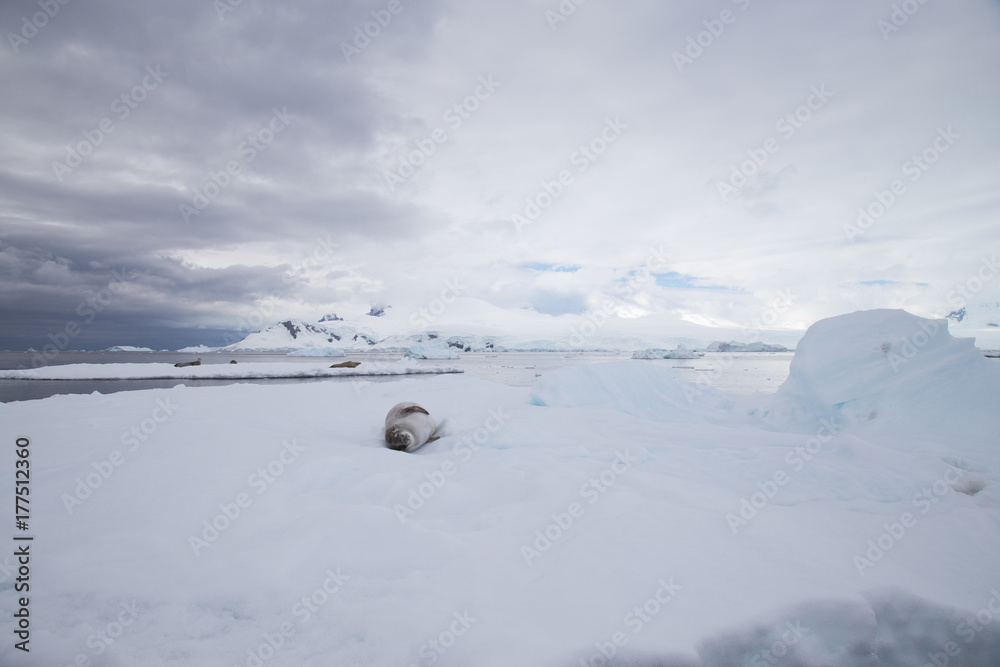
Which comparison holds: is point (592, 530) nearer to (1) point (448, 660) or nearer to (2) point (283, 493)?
(1) point (448, 660)

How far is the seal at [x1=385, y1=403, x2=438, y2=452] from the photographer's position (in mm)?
6207

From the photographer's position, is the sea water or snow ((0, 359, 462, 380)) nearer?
the sea water

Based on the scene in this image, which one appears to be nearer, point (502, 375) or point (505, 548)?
point (505, 548)

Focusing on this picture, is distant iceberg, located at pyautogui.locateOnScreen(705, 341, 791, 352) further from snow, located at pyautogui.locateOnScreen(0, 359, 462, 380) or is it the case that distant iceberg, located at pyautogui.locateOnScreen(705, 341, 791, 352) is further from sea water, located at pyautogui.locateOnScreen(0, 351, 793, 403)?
snow, located at pyautogui.locateOnScreen(0, 359, 462, 380)

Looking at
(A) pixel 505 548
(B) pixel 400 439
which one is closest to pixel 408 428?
(B) pixel 400 439

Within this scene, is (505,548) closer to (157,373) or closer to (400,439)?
(400,439)

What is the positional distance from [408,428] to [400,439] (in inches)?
9.3

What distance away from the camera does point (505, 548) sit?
3.17 meters

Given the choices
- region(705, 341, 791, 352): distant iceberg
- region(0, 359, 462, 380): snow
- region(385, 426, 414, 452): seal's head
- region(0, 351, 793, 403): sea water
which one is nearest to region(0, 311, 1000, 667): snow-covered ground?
region(385, 426, 414, 452): seal's head

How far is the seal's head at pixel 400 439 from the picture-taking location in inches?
243

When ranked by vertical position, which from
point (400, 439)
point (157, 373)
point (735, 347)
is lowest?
point (400, 439)

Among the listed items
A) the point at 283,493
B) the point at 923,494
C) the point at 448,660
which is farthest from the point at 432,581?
the point at 923,494

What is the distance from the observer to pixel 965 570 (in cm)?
307

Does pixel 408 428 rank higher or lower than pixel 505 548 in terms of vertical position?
higher
